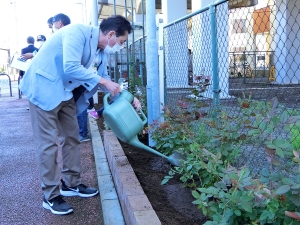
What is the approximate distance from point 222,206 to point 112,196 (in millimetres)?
1553

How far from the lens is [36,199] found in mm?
3303

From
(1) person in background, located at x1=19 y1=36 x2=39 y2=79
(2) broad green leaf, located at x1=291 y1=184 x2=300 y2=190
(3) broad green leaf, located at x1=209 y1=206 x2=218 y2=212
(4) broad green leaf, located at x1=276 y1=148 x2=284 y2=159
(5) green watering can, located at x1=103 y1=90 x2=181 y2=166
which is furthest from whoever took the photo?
(1) person in background, located at x1=19 y1=36 x2=39 y2=79

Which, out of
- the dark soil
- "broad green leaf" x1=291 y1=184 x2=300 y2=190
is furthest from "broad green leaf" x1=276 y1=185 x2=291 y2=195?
the dark soil

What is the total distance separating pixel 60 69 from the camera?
2.88m

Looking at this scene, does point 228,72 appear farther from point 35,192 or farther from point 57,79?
point 35,192

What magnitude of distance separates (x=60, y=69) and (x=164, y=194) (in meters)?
1.26

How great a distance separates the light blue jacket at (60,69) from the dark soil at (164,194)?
3.05 ft

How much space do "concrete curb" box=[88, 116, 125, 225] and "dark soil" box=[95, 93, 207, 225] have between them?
0.84 ft

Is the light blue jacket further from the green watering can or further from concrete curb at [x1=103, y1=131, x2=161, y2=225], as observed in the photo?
concrete curb at [x1=103, y1=131, x2=161, y2=225]

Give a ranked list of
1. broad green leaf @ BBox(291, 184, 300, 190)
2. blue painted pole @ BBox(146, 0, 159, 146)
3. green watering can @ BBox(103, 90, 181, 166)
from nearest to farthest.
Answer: broad green leaf @ BBox(291, 184, 300, 190) → green watering can @ BBox(103, 90, 181, 166) → blue painted pole @ BBox(146, 0, 159, 146)

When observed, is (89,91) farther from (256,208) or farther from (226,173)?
(256,208)

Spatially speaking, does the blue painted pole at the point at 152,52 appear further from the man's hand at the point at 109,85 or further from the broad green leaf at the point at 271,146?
the broad green leaf at the point at 271,146

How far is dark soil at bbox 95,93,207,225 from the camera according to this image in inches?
95.0

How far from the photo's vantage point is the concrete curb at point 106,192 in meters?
2.71
